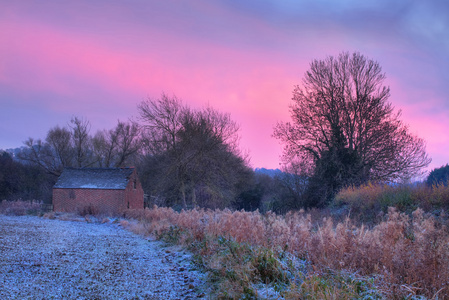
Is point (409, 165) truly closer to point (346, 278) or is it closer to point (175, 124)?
point (346, 278)

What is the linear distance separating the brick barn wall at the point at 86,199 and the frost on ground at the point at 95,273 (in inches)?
967

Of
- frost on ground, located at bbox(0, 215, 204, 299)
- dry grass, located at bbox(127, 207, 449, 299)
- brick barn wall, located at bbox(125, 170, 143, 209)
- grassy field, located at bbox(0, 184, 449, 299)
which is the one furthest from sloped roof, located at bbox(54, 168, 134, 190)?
dry grass, located at bbox(127, 207, 449, 299)

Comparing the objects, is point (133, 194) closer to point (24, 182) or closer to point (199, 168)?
point (199, 168)

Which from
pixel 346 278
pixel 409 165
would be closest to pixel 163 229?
pixel 346 278

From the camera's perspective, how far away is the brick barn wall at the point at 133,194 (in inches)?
1378

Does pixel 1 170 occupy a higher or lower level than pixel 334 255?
higher

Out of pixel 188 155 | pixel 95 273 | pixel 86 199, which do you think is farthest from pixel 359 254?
pixel 86 199

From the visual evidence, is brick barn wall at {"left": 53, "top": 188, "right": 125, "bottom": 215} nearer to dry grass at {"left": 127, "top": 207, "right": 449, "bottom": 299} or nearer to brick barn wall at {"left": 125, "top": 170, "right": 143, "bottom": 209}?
brick barn wall at {"left": 125, "top": 170, "right": 143, "bottom": 209}

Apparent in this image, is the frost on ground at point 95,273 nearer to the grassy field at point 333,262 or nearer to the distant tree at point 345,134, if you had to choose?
the grassy field at point 333,262

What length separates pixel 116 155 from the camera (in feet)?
168

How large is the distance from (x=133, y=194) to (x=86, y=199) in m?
4.93

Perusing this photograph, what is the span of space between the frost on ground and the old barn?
24.7m

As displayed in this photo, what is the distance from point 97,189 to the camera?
34375 mm

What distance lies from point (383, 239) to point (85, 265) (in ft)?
20.2
